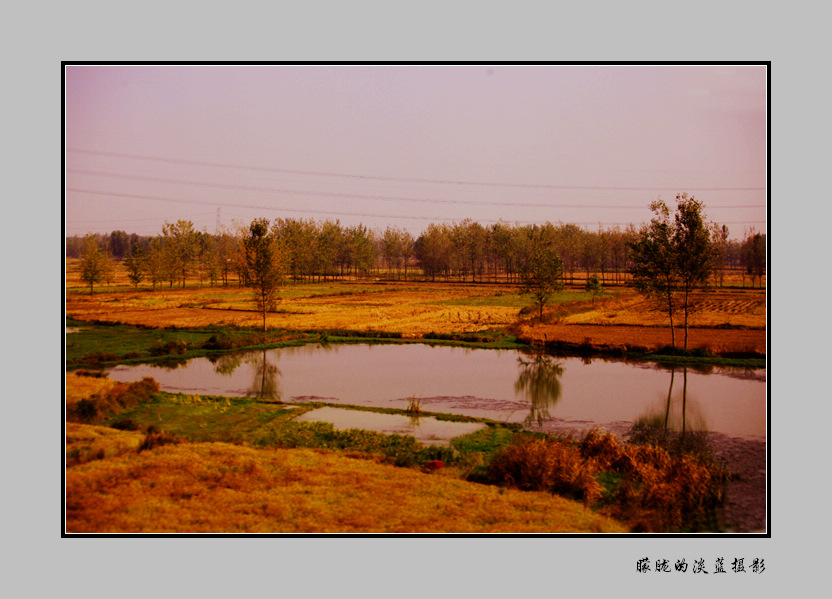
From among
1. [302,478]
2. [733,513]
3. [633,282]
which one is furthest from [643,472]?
[633,282]

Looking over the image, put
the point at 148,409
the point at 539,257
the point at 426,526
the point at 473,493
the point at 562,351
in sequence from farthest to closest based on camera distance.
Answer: the point at 539,257 < the point at 562,351 < the point at 148,409 < the point at 473,493 < the point at 426,526

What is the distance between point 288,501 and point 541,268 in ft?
81.2

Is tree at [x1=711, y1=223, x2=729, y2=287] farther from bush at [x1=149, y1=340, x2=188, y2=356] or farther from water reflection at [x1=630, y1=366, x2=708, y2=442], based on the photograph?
bush at [x1=149, y1=340, x2=188, y2=356]

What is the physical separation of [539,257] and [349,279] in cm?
2989

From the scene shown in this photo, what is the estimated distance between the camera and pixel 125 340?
2206 centimetres

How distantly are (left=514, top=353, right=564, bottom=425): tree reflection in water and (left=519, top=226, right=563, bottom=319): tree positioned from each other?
9606mm

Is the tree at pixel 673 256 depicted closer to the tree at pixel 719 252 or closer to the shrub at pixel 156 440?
the tree at pixel 719 252

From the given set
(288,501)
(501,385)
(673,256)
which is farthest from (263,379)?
(673,256)

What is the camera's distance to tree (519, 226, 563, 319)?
32062mm

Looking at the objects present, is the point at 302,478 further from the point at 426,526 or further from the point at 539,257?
the point at 539,257

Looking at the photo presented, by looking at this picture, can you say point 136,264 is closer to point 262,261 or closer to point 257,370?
point 262,261

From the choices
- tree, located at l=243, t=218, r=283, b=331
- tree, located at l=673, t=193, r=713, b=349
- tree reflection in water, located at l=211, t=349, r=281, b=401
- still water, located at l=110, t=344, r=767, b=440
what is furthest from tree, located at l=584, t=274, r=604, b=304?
tree reflection in water, located at l=211, t=349, r=281, b=401

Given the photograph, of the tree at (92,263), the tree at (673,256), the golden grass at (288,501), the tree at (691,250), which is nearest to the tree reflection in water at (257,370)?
the tree at (92,263)

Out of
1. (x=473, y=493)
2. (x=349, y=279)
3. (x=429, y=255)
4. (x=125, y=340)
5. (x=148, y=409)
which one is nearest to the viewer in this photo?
(x=473, y=493)
